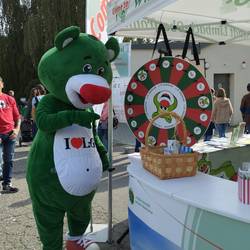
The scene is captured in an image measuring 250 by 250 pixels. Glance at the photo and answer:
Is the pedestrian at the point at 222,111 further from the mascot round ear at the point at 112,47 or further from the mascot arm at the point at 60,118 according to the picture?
the mascot arm at the point at 60,118

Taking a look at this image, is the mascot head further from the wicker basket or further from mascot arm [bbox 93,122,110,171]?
the wicker basket

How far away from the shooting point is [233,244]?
2.18m

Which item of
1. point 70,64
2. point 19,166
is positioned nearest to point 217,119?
point 19,166

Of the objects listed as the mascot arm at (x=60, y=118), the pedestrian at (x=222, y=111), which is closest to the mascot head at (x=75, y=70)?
the mascot arm at (x=60, y=118)

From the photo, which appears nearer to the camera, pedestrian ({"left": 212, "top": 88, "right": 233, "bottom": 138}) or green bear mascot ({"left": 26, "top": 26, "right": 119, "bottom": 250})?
green bear mascot ({"left": 26, "top": 26, "right": 119, "bottom": 250})

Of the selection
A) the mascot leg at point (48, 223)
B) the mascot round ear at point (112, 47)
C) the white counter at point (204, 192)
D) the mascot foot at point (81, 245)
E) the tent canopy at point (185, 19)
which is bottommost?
the mascot foot at point (81, 245)

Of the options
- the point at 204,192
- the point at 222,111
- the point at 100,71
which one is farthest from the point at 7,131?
the point at 222,111

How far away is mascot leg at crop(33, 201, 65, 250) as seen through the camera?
11.3 ft

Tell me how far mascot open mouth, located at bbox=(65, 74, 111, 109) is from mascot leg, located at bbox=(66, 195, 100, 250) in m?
0.95

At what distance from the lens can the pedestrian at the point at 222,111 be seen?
10.2m

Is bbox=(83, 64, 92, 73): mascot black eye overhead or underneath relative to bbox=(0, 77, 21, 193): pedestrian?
overhead

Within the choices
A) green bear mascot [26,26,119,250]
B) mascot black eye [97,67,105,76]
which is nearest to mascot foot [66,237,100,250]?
green bear mascot [26,26,119,250]

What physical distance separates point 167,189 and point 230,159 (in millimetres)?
2038

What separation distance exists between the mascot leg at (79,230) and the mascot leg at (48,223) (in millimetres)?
217
